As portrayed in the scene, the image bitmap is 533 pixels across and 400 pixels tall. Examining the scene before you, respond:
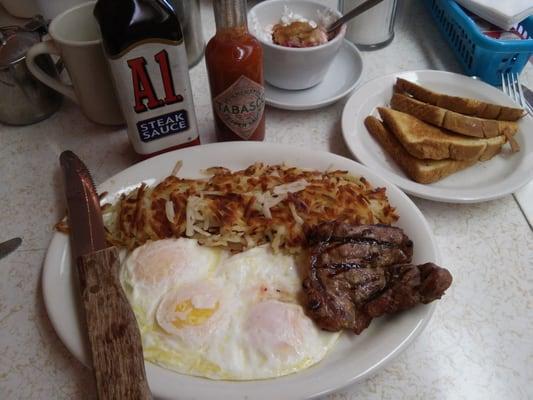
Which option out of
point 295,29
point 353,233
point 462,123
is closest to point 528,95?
point 462,123

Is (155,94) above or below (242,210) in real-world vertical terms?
above

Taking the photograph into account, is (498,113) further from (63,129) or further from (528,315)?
(63,129)

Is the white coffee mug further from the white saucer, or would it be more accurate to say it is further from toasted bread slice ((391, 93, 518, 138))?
toasted bread slice ((391, 93, 518, 138))

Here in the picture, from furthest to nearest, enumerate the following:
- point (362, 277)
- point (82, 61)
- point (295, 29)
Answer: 1. point (295, 29)
2. point (82, 61)
3. point (362, 277)

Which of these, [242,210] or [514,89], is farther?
[514,89]

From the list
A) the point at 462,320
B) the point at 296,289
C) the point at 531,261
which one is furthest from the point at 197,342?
the point at 531,261

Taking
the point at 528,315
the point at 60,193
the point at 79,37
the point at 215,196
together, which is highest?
the point at 79,37

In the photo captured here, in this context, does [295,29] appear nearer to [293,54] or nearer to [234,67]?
[293,54]
